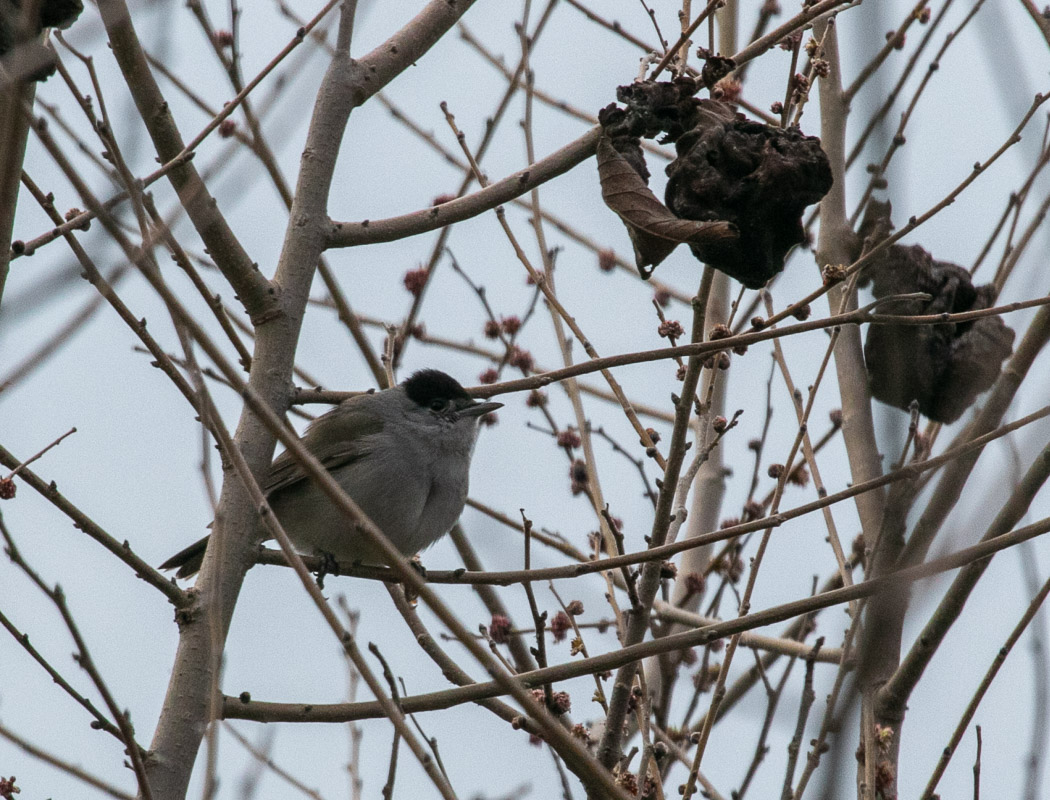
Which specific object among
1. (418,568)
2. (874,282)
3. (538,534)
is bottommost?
(418,568)

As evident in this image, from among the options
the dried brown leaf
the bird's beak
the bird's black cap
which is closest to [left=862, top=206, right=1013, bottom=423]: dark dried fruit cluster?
the dried brown leaf

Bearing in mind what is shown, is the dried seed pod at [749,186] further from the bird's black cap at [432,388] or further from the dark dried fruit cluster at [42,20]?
the bird's black cap at [432,388]

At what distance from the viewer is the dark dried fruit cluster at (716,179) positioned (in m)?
3.69

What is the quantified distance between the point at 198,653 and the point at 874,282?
344 centimetres

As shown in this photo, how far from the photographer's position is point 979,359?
5.14 meters

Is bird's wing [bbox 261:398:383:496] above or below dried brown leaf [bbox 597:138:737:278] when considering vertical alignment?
above

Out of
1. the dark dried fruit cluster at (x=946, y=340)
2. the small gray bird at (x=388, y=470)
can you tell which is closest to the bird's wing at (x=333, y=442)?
the small gray bird at (x=388, y=470)

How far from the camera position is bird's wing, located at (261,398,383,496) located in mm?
6172

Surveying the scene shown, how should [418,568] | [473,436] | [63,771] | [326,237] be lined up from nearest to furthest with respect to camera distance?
[63,771] → [326,237] → [418,568] → [473,436]

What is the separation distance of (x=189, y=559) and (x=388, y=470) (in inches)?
45.6

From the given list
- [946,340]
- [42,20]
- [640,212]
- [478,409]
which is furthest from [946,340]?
Result: [42,20]

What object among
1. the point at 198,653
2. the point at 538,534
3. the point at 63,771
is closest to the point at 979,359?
the point at 538,534

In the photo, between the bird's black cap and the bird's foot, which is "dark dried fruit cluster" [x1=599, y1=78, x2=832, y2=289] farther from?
the bird's black cap

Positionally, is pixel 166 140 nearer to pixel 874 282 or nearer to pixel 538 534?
pixel 538 534
